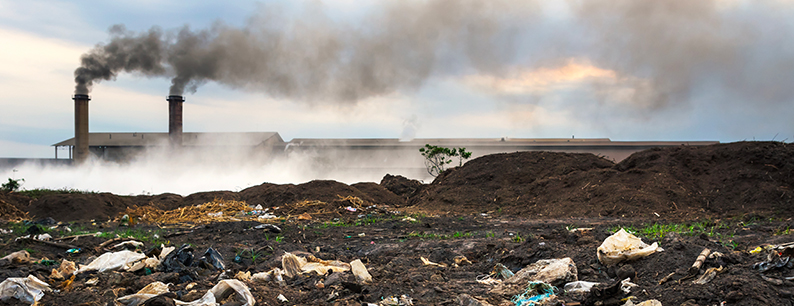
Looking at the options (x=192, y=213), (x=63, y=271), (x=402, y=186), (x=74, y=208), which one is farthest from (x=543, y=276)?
(x=402, y=186)

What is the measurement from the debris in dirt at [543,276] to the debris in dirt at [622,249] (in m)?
0.34

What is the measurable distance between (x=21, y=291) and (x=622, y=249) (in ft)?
17.7

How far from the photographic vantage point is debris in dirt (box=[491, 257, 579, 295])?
13.8 ft

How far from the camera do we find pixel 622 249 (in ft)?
15.3

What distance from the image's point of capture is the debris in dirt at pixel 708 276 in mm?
3969

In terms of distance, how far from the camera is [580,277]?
4379mm

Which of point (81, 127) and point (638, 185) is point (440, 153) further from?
point (81, 127)

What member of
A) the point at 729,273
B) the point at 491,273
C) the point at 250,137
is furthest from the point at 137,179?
the point at 729,273

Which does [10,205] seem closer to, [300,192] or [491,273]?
[300,192]

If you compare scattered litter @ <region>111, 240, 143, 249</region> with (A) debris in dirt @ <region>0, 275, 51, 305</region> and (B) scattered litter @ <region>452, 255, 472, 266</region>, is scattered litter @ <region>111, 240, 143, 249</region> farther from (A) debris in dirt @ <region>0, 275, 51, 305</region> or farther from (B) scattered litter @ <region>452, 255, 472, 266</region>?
(B) scattered litter @ <region>452, 255, 472, 266</region>

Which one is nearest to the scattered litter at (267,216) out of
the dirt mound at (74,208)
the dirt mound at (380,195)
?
the dirt mound at (74,208)

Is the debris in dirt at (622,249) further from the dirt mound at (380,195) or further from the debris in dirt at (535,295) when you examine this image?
the dirt mound at (380,195)

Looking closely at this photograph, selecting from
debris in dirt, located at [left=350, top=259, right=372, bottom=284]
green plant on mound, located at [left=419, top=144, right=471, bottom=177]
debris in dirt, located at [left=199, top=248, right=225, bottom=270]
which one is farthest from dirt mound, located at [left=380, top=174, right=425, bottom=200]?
debris in dirt, located at [left=350, top=259, right=372, bottom=284]

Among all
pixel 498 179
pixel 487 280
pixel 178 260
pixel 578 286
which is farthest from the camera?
pixel 498 179
